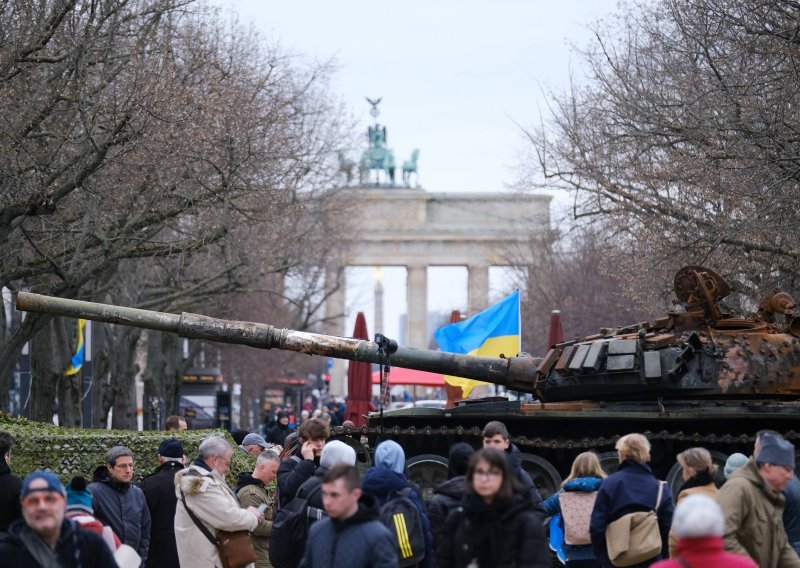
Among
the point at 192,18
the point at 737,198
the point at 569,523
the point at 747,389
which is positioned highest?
the point at 192,18

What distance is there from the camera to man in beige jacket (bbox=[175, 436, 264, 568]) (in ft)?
29.8

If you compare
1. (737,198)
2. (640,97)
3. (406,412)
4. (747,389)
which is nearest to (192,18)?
(640,97)

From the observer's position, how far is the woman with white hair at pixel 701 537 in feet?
18.6

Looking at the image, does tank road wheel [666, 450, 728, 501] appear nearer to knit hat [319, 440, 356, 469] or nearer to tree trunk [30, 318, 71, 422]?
knit hat [319, 440, 356, 469]

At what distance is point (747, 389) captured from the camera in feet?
48.7

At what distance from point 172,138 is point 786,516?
13298mm

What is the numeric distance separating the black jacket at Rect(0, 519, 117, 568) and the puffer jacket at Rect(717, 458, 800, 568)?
336 centimetres

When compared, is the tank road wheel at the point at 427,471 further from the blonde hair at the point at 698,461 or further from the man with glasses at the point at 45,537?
the man with glasses at the point at 45,537

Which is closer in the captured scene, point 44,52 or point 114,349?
point 44,52

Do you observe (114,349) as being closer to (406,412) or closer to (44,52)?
(44,52)

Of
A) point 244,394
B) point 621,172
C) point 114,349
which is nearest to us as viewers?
point 621,172

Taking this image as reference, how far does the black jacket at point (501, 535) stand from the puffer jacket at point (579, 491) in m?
2.98

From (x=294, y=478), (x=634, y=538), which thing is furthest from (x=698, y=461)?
(x=294, y=478)

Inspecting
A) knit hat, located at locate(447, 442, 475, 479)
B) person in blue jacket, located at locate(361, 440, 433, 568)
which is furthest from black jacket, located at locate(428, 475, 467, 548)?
knit hat, located at locate(447, 442, 475, 479)
